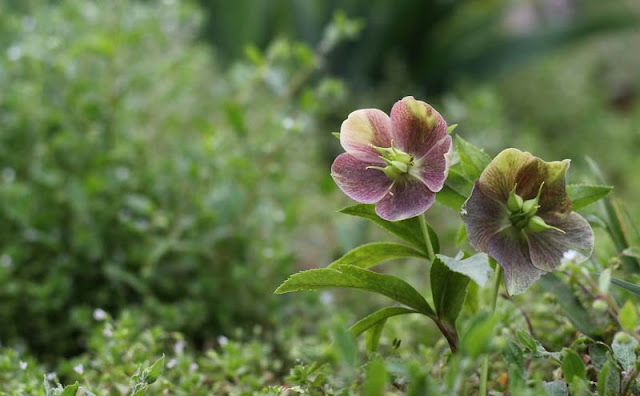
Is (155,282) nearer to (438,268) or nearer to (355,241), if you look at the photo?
(355,241)

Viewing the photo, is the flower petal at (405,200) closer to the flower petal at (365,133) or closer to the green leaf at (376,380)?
the flower petal at (365,133)

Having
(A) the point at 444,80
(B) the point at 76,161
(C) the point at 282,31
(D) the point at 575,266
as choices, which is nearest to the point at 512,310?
(D) the point at 575,266

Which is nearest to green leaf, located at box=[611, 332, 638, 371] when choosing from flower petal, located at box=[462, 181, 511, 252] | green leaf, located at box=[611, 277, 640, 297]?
green leaf, located at box=[611, 277, 640, 297]

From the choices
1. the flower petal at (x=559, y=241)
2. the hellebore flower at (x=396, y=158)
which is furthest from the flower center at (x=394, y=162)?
the flower petal at (x=559, y=241)

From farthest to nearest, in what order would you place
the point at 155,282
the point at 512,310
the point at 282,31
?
Result: the point at 282,31 < the point at 155,282 < the point at 512,310

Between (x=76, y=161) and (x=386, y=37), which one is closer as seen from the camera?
(x=76, y=161)

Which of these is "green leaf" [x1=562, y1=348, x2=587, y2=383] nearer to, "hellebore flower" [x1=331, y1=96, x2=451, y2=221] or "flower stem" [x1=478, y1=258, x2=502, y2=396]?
"flower stem" [x1=478, y1=258, x2=502, y2=396]
